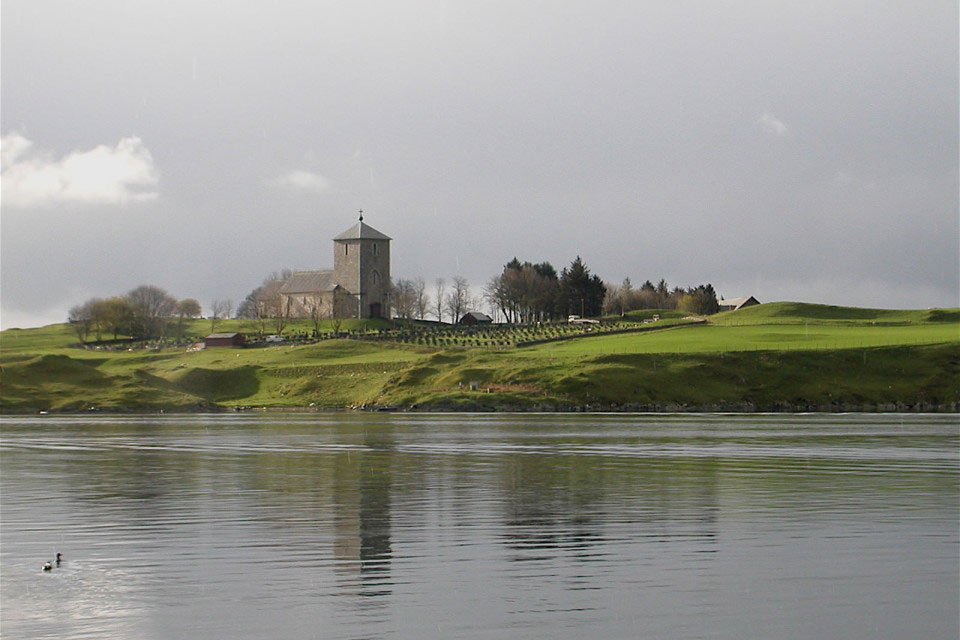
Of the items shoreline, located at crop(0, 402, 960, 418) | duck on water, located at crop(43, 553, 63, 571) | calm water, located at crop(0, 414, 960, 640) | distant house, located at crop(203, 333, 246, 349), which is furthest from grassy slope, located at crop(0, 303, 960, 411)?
duck on water, located at crop(43, 553, 63, 571)

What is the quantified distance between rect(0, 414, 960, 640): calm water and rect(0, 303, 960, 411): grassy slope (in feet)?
214

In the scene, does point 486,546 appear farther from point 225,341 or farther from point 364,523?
point 225,341

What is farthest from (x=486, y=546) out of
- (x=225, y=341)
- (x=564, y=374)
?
(x=225, y=341)

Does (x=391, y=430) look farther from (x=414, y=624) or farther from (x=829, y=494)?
(x=414, y=624)

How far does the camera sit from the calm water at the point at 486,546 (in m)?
17.6

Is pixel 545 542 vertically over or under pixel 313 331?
under

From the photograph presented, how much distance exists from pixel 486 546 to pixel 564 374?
9344 centimetres

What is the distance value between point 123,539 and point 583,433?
1776 inches

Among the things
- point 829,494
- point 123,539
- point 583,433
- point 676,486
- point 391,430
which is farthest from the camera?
point 391,430

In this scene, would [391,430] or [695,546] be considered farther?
[391,430]

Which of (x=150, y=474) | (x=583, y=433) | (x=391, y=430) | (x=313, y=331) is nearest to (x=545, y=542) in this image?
(x=150, y=474)

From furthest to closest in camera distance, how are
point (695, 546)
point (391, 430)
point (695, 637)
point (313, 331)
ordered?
point (313, 331), point (391, 430), point (695, 546), point (695, 637)

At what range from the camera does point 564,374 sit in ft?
385

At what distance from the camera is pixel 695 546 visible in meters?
23.9
